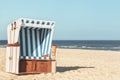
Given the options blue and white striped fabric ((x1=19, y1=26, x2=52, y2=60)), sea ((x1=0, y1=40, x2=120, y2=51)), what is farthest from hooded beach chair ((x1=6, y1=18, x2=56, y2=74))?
sea ((x1=0, y1=40, x2=120, y2=51))

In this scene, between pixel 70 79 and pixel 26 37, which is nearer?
pixel 70 79

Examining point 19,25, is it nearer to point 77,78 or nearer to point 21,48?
point 21,48

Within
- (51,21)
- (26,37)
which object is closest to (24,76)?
(26,37)

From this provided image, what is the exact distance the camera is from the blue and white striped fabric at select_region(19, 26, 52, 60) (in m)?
13.3

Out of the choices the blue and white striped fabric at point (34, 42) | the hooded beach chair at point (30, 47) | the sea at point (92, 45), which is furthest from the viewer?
the sea at point (92, 45)

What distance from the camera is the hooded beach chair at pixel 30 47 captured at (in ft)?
42.7

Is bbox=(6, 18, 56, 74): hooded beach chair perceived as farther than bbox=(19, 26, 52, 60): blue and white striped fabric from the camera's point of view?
No

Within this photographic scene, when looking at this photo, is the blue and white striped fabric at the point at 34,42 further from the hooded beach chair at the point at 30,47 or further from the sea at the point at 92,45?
the sea at the point at 92,45

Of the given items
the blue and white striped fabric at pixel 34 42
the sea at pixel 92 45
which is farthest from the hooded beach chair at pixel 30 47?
the sea at pixel 92 45

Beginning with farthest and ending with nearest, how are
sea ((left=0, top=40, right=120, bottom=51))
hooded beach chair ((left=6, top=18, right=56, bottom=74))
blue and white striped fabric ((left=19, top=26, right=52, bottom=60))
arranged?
sea ((left=0, top=40, right=120, bottom=51)), blue and white striped fabric ((left=19, top=26, right=52, bottom=60)), hooded beach chair ((left=6, top=18, right=56, bottom=74))

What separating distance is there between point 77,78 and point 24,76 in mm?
1934

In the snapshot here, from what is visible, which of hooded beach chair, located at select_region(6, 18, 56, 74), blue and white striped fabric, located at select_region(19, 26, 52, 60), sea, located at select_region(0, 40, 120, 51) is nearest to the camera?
hooded beach chair, located at select_region(6, 18, 56, 74)

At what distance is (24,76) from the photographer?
1273 cm

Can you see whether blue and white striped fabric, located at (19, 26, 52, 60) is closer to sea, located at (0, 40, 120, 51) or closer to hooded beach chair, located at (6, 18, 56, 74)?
hooded beach chair, located at (6, 18, 56, 74)
